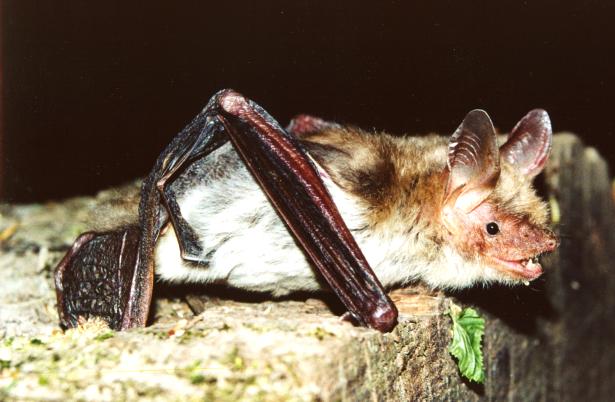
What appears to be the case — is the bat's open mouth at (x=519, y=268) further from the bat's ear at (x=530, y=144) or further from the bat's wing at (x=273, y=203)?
the bat's wing at (x=273, y=203)

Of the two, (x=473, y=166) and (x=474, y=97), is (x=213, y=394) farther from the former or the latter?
(x=474, y=97)

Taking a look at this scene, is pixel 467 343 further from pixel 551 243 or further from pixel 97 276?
pixel 97 276

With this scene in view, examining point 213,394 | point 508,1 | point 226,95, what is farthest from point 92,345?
point 508,1

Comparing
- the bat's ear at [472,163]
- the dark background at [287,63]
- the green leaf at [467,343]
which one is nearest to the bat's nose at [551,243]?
the bat's ear at [472,163]

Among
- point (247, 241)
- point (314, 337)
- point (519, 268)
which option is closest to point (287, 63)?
point (247, 241)

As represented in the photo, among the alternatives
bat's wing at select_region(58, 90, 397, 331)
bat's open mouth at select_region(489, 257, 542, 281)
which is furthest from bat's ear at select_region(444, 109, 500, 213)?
bat's wing at select_region(58, 90, 397, 331)
